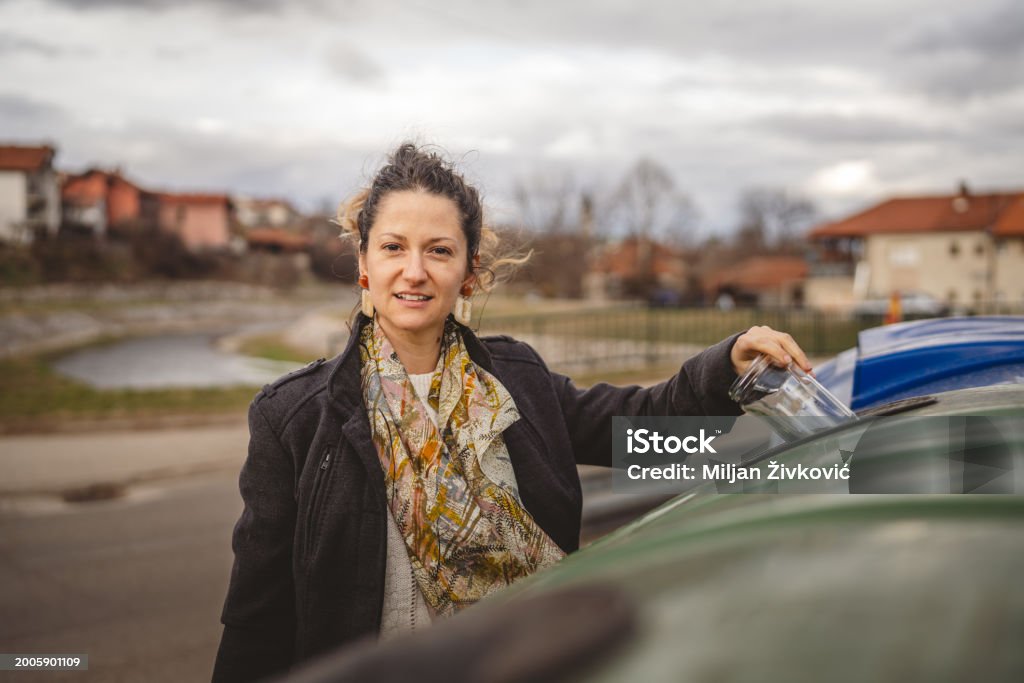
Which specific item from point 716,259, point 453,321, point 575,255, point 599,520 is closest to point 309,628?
point 453,321

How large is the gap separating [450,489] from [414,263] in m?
0.61

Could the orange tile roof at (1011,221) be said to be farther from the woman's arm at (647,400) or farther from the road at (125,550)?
the woman's arm at (647,400)

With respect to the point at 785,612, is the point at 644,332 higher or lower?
lower

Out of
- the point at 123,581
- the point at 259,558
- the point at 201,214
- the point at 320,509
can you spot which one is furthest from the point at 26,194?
the point at 320,509

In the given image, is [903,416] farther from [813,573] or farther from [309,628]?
[309,628]

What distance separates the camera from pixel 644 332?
64.7ft

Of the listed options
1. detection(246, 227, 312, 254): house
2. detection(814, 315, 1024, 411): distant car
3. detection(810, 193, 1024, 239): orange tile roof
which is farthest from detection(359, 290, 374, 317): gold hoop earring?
detection(246, 227, 312, 254): house

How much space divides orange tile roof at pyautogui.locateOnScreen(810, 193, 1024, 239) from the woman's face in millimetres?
42091

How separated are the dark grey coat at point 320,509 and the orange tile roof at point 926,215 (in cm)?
4207

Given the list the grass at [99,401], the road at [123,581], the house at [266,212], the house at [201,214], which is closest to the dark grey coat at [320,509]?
the road at [123,581]

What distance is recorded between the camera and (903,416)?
1.53 metres

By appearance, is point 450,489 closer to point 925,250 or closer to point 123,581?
point 123,581

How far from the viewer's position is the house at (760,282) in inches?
2473

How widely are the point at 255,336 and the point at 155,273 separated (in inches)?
1182
